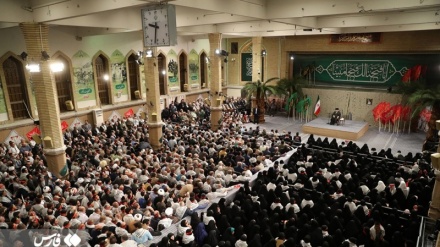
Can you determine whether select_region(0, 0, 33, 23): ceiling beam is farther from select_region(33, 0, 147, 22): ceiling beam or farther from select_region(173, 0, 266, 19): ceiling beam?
select_region(173, 0, 266, 19): ceiling beam

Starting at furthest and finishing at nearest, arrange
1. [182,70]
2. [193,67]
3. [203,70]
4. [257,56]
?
[203,70] → [193,67] → [182,70] → [257,56]

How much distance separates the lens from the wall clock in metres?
5.60

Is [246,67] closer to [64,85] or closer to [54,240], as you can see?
[64,85]

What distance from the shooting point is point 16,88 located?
13055mm

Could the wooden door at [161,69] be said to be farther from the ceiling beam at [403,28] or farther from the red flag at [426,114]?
the red flag at [426,114]

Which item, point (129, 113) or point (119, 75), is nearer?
point (119, 75)

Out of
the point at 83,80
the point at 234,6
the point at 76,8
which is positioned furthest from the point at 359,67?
the point at 76,8

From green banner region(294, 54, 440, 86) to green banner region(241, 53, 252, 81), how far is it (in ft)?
12.1

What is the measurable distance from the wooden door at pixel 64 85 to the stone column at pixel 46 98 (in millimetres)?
5447

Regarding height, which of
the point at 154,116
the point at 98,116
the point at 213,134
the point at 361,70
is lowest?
the point at 213,134

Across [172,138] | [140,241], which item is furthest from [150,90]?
[140,241]

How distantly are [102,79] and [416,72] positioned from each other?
16.3 metres

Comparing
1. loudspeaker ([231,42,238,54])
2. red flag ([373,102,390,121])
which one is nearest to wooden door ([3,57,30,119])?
loudspeaker ([231,42,238,54])

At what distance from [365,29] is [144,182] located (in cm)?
1303
